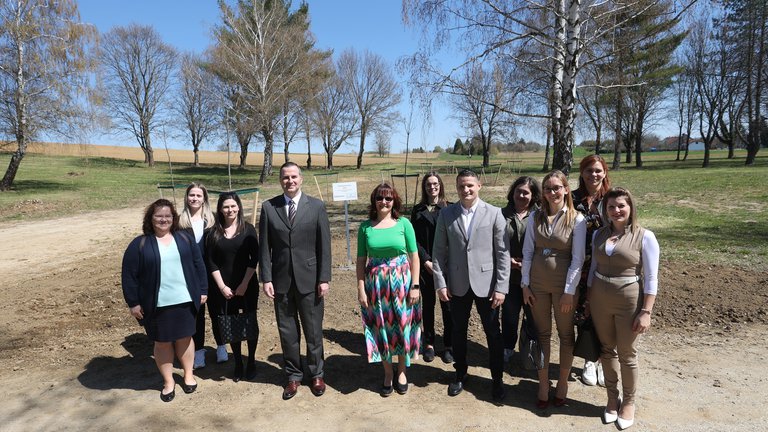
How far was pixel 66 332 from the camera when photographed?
5.12 m

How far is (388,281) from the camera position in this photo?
11.5 feet

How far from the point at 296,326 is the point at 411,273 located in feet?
3.58

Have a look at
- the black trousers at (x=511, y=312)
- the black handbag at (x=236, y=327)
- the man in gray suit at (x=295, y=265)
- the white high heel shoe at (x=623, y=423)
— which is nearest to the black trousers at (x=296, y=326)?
the man in gray suit at (x=295, y=265)

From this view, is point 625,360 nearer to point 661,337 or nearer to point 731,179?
point 661,337

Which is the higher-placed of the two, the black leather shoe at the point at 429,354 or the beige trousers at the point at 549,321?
the beige trousers at the point at 549,321

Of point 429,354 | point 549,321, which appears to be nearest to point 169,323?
point 429,354

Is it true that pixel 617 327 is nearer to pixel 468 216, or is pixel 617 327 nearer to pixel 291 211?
pixel 468 216

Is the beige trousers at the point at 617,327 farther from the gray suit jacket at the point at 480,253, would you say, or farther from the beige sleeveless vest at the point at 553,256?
the gray suit jacket at the point at 480,253

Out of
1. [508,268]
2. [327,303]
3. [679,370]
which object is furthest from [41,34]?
[679,370]

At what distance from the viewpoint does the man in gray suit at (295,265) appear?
11.7 feet

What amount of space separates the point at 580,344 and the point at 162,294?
3213 mm

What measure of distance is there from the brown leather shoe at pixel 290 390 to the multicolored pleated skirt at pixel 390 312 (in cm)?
69

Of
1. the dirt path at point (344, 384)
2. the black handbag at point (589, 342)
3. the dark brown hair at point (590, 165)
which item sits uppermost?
the dark brown hair at point (590, 165)

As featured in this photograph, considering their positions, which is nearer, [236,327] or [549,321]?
[549,321]
